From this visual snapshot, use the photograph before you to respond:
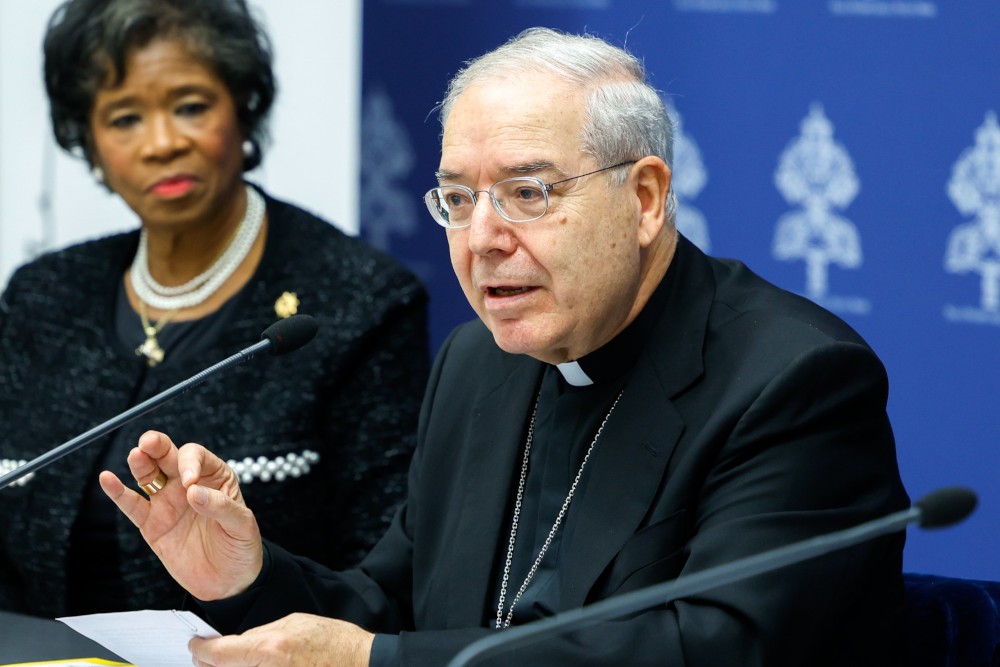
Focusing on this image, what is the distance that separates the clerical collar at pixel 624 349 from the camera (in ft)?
5.70

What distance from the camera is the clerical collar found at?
1.74 meters

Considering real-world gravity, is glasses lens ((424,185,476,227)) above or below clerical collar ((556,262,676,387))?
above

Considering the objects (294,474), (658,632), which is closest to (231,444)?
(294,474)

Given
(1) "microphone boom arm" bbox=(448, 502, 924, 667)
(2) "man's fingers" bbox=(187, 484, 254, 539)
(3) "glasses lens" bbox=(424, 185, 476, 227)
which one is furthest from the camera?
(3) "glasses lens" bbox=(424, 185, 476, 227)

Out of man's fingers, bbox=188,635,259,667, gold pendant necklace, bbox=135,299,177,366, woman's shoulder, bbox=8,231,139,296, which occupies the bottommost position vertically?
man's fingers, bbox=188,635,259,667

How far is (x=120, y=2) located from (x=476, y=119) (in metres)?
1.24

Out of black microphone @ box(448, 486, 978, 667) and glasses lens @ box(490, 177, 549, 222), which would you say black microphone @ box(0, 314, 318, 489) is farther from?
black microphone @ box(448, 486, 978, 667)

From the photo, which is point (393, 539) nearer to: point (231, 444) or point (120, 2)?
point (231, 444)

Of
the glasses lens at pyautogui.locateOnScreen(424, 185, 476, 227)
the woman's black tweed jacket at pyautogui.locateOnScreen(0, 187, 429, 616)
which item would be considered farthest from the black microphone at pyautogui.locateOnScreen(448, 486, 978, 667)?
the woman's black tweed jacket at pyautogui.locateOnScreen(0, 187, 429, 616)

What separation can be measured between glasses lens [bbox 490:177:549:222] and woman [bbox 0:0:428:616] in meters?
0.87

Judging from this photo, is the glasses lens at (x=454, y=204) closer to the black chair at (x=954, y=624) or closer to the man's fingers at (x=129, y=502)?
the man's fingers at (x=129, y=502)

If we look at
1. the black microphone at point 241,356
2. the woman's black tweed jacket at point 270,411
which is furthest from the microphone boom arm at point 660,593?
the woman's black tweed jacket at point 270,411

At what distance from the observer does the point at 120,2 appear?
2545 millimetres

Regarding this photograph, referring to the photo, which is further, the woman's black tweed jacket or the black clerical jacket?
the woman's black tweed jacket
